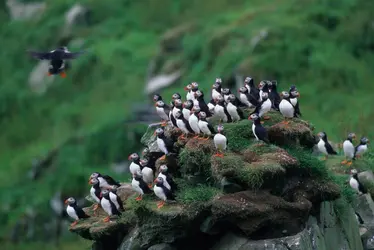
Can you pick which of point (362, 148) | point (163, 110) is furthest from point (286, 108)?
point (362, 148)

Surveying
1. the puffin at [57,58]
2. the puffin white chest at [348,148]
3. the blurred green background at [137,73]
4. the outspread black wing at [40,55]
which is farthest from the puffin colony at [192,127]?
the blurred green background at [137,73]

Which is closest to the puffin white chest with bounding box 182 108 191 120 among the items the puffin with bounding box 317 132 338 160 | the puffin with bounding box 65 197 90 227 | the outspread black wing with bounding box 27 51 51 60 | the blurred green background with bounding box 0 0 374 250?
the puffin with bounding box 65 197 90 227

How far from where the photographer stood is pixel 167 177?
55.6ft

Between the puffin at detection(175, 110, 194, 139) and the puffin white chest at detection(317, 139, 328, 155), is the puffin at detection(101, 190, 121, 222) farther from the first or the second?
the puffin white chest at detection(317, 139, 328, 155)

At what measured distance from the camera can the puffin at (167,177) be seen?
16938mm

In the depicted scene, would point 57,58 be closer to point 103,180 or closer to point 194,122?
point 103,180

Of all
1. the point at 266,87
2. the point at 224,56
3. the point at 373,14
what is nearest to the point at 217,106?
the point at 266,87

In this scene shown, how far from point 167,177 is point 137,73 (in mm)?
23449

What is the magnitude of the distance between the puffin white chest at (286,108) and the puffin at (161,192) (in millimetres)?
2602

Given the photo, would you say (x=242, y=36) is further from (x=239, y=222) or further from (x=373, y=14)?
(x=239, y=222)

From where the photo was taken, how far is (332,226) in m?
18.0

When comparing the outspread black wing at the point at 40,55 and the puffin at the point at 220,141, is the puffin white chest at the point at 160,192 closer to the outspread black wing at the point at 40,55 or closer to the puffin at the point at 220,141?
the puffin at the point at 220,141

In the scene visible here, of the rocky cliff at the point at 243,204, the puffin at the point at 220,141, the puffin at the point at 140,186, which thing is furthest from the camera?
the puffin at the point at 140,186

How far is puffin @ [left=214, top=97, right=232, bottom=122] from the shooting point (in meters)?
18.0
